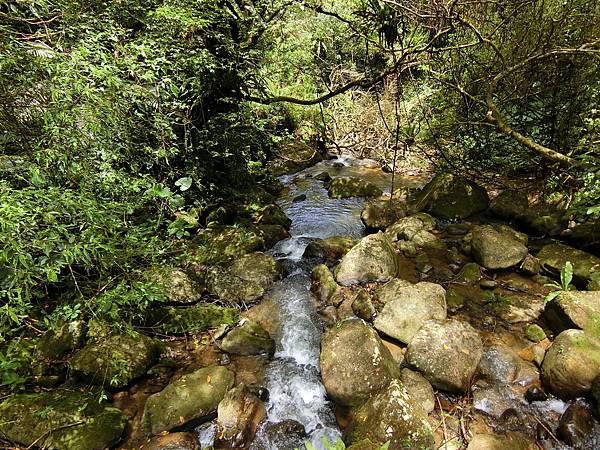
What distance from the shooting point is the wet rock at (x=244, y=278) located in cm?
528

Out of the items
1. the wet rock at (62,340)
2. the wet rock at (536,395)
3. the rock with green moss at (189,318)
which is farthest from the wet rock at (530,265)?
the wet rock at (62,340)

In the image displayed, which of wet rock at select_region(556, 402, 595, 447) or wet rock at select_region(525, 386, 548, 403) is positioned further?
wet rock at select_region(525, 386, 548, 403)

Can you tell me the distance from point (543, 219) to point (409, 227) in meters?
2.38

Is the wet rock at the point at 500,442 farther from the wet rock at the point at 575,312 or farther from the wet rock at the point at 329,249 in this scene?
the wet rock at the point at 329,249

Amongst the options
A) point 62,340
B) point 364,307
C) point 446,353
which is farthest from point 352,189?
point 62,340

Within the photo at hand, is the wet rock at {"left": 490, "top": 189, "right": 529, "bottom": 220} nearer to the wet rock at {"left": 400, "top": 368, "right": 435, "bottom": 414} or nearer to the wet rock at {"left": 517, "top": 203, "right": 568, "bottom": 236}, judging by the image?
the wet rock at {"left": 517, "top": 203, "right": 568, "bottom": 236}

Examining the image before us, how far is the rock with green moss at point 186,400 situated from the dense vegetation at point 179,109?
95 centimetres

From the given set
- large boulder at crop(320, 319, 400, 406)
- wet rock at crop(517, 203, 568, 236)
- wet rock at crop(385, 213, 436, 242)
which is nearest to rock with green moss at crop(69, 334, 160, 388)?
large boulder at crop(320, 319, 400, 406)

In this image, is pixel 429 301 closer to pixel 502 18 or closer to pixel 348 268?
pixel 348 268

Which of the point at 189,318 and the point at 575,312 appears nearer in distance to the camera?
the point at 575,312

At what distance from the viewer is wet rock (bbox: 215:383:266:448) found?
10.8 ft

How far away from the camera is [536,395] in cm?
346

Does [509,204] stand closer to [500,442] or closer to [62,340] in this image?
[500,442]

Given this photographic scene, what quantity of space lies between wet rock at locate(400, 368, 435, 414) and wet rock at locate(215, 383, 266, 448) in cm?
164
